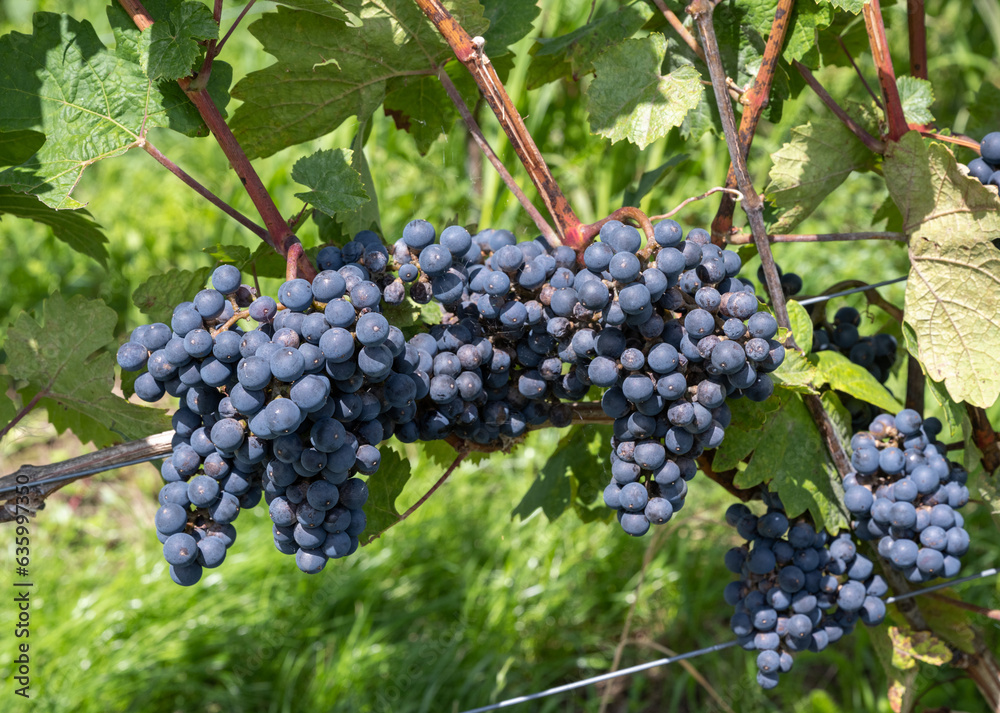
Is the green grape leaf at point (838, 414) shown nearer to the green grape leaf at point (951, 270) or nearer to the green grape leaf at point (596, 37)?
the green grape leaf at point (951, 270)

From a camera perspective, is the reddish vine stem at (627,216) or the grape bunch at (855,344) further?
the grape bunch at (855,344)

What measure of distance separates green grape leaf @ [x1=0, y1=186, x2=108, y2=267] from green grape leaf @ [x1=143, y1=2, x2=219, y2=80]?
0.48m

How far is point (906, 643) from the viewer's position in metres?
1.36

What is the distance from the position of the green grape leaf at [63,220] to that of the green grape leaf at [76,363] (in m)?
0.16

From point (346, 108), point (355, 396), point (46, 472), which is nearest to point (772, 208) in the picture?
point (346, 108)

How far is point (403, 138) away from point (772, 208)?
128 inches

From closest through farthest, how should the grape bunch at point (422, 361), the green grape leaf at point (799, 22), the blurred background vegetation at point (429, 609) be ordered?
the grape bunch at point (422, 361) → the green grape leaf at point (799, 22) → the blurred background vegetation at point (429, 609)

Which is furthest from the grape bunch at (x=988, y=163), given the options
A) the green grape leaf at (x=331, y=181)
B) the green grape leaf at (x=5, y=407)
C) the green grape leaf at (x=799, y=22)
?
the green grape leaf at (x=5, y=407)

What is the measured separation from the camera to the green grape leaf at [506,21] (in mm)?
1252

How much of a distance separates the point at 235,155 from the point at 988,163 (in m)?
1.09

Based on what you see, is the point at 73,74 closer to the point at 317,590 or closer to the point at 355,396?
the point at 355,396

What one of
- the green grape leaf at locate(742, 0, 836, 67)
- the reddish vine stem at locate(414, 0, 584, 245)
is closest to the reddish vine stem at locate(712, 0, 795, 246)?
the green grape leaf at locate(742, 0, 836, 67)

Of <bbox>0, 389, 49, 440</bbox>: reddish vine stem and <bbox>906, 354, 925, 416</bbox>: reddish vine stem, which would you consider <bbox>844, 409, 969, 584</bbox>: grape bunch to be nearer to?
<bbox>906, 354, 925, 416</bbox>: reddish vine stem

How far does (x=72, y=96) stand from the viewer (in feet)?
3.54
